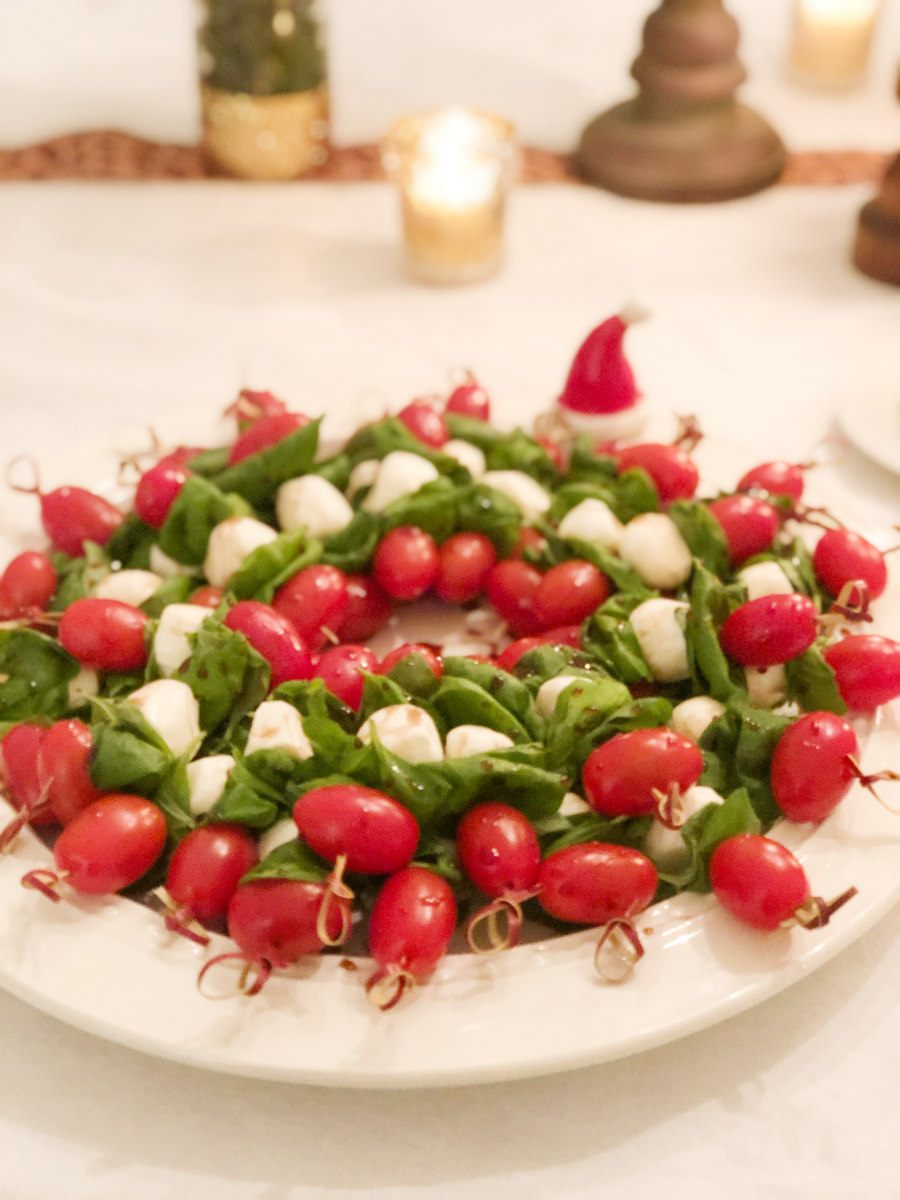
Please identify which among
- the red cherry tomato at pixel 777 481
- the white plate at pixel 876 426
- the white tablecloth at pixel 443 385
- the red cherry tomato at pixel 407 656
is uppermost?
the red cherry tomato at pixel 777 481

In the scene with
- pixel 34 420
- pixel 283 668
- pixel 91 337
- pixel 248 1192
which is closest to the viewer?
pixel 248 1192

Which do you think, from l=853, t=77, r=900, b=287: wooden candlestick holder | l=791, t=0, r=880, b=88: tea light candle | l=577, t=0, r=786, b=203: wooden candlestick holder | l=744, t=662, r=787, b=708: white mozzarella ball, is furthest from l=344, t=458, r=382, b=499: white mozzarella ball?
l=791, t=0, r=880, b=88: tea light candle

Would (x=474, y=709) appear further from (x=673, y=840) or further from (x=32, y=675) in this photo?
(x=32, y=675)

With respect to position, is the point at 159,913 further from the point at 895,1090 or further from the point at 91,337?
the point at 91,337

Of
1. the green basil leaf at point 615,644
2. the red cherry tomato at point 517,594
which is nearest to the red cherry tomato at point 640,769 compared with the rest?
the green basil leaf at point 615,644

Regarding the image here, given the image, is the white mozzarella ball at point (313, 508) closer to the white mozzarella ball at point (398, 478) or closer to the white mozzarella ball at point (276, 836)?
the white mozzarella ball at point (398, 478)

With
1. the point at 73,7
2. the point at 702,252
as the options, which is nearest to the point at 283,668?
the point at 702,252

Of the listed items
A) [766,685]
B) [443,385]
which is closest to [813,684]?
[766,685]
